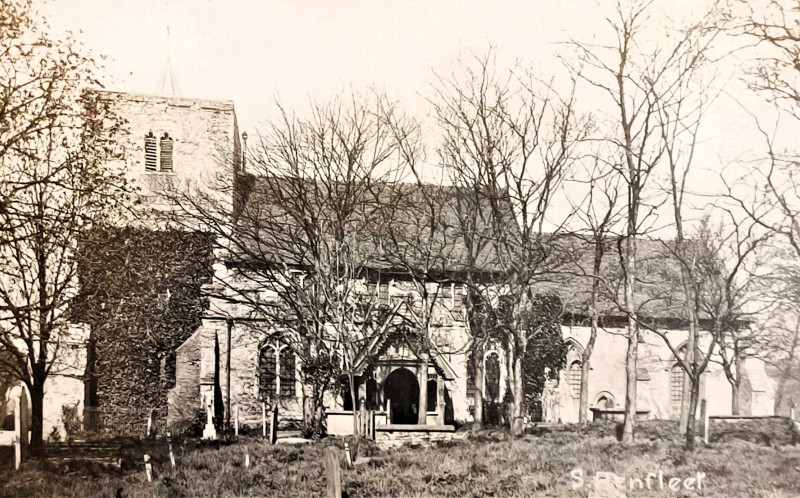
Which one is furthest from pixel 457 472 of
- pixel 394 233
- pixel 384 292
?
Answer: pixel 384 292

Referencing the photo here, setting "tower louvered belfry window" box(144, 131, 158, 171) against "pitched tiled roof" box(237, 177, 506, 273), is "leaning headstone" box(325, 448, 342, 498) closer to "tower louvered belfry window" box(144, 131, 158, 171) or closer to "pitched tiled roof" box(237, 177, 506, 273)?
"pitched tiled roof" box(237, 177, 506, 273)

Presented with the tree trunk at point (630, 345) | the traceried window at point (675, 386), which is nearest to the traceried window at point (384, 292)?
the tree trunk at point (630, 345)

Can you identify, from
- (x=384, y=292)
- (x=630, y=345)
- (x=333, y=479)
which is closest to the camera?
(x=333, y=479)

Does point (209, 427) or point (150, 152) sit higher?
point (150, 152)

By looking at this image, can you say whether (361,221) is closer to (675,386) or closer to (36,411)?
(36,411)

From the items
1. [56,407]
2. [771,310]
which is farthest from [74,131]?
[771,310]

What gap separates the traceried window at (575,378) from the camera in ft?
80.4

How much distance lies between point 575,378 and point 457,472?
46.5 feet

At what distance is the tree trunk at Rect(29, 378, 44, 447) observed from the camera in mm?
11031

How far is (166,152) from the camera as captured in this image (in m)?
23.3

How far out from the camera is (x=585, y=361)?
68.3ft

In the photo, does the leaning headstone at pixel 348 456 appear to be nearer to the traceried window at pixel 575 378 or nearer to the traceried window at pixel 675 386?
the traceried window at pixel 575 378

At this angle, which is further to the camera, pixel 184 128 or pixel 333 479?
pixel 184 128
